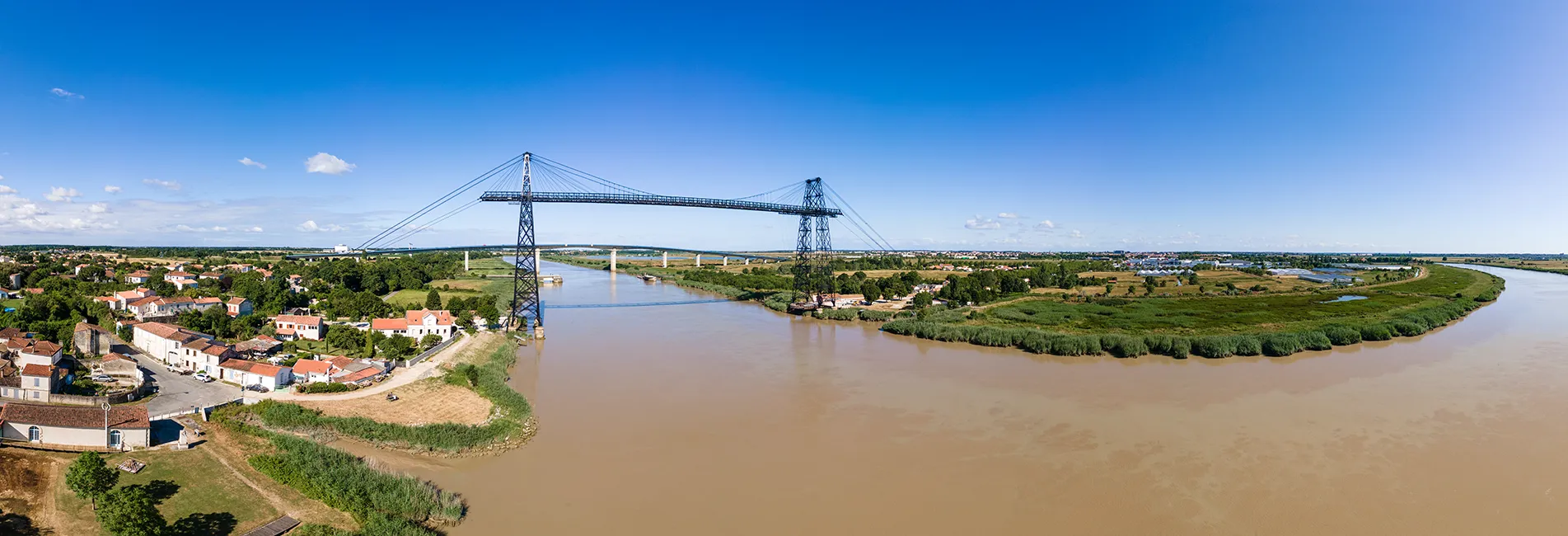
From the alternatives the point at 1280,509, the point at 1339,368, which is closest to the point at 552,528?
the point at 1280,509

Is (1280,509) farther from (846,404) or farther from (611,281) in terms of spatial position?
(611,281)

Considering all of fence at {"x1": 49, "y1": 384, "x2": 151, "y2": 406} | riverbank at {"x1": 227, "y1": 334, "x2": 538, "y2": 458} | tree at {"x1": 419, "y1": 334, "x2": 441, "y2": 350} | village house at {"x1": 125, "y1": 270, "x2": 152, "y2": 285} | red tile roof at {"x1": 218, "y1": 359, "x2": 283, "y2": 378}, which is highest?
village house at {"x1": 125, "y1": 270, "x2": 152, "y2": 285}

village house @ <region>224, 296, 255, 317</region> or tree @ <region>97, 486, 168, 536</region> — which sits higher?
village house @ <region>224, 296, 255, 317</region>

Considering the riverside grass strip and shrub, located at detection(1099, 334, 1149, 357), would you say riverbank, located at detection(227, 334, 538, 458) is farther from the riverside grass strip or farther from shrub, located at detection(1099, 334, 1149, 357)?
shrub, located at detection(1099, 334, 1149, 357)

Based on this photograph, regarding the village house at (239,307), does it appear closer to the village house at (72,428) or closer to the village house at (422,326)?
the village house at (422,326)

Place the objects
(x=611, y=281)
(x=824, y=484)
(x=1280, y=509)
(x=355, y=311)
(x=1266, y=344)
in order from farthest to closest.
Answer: (x=611, y=281)
(x=355, y=311)
(x=1266, y=344)
(x=824, y=484)
(x=1280, y=509)

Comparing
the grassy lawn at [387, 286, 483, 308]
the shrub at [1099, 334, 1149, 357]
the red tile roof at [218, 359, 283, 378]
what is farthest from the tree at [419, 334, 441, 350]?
the shrub at [1099, 334, 1149, 357]

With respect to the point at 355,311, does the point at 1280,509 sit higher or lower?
lower
